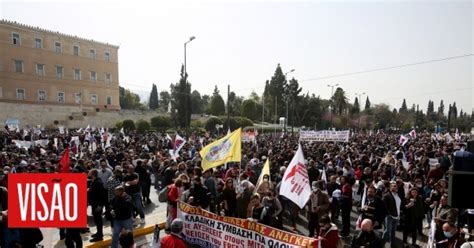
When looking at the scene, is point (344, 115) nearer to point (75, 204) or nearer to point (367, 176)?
point (367, 176)

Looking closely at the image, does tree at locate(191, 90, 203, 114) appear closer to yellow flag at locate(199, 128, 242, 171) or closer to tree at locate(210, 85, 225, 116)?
tree at locate(210, 85, 225, 116)

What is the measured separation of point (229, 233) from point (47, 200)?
11.8ft

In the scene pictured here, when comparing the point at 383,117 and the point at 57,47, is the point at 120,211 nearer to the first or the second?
the point at 57,47

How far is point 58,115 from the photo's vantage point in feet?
191

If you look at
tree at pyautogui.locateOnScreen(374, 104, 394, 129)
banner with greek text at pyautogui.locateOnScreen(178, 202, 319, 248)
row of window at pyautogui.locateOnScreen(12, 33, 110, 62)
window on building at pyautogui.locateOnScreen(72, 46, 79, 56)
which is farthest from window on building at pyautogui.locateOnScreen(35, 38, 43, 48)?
tree at pyautogui.locateOnScreen(374, 104, 394, 129)

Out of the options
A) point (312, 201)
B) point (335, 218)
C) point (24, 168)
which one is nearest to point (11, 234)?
point (312, 201)

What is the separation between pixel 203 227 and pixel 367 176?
611 centimetres

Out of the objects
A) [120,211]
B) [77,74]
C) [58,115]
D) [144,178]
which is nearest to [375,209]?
[120,211]

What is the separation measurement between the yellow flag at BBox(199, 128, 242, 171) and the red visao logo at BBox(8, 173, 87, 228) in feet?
22.8

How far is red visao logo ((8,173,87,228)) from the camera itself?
177 inches

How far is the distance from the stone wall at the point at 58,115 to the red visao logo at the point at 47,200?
180ft

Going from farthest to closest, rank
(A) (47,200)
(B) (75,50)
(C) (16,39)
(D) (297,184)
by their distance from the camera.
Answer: (B) (75,50)
(C) (16,39)
(D) (297,184)
(A) (47,200)

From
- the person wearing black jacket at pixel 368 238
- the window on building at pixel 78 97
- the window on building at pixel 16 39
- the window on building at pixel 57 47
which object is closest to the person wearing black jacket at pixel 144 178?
the person wearing black jacket at pixel 368 238

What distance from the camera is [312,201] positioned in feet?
29.0
